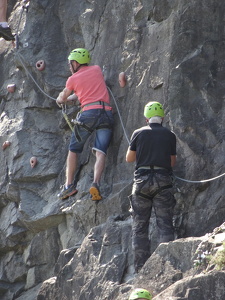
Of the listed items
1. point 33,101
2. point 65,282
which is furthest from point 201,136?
point 33,101

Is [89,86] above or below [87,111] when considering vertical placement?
above

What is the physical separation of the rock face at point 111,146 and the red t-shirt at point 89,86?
1.04ft

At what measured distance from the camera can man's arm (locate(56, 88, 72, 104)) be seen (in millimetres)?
13852

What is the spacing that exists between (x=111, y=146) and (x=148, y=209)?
2405 mm

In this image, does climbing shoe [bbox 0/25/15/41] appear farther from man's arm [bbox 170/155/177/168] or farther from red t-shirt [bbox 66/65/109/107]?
man's arm [bbox 170/155/177/168]

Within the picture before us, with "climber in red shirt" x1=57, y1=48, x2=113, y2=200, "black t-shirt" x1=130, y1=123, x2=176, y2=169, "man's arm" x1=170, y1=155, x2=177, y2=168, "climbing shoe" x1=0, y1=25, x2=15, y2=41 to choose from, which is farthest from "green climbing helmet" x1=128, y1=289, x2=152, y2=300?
"climbing shoe" x1=0, y1=25, x2=15, y2=41

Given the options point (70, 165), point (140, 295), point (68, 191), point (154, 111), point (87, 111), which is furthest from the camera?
point (68, 191)

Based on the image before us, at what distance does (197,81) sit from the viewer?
41.6 ft

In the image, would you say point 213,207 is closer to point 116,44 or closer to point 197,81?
point 197,81

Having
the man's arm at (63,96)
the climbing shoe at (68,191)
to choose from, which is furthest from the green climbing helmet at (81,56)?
the climbing shoe at (68,191)

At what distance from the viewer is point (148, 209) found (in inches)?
455


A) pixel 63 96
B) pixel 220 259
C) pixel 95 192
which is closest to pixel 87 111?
pixel 63 96

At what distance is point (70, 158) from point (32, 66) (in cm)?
249

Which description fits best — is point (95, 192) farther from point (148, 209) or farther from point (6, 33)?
point (6, 33)
